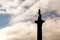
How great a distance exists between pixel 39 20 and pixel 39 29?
3.89ft

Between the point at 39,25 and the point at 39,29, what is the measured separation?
518 millimetres

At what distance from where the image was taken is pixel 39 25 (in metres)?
29.7

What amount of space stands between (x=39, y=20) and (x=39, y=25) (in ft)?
2.28

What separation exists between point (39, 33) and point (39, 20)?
5.51 feet

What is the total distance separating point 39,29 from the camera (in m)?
29.7

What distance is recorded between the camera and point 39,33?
96.9 ft

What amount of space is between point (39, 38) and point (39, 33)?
26.3 inches

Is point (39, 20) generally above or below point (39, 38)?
above

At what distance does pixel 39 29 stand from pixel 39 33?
52cm

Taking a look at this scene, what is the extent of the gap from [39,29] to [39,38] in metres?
1.19

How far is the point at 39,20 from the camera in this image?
2944 cm
